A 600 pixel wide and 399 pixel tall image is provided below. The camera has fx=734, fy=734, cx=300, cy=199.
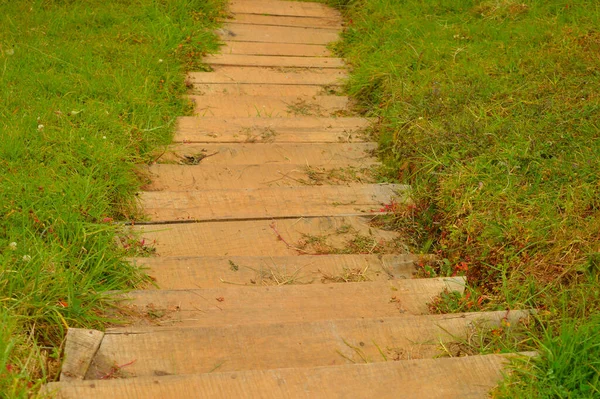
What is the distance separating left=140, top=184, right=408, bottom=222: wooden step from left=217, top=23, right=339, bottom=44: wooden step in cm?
250

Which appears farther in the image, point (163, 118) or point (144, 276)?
point (163, 118)

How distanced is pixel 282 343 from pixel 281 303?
0.35 meters

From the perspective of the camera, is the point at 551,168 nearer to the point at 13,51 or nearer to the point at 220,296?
the point at 220,296

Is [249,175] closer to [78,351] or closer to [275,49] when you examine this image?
[78,351]

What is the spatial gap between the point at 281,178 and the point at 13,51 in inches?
77.9

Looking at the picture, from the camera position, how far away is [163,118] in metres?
4.59

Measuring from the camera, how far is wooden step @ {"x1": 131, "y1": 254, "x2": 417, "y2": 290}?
316 centimetres

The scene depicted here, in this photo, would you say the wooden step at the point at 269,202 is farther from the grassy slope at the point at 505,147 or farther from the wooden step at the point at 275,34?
the wooden step at the point at 275,34

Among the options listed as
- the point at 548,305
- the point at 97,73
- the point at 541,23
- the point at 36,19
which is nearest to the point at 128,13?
the point at 36,19

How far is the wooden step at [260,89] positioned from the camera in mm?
5203

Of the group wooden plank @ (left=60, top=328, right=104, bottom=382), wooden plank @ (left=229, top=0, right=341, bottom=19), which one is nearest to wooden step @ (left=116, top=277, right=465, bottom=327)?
wooden plank @ (left=60, top=328, right=104, bottom=382)

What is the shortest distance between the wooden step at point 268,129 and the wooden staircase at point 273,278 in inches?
0.5

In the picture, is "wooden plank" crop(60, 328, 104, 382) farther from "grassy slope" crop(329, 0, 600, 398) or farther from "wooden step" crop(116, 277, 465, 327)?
"grassy slope" crop(329, 0, 600, 398)

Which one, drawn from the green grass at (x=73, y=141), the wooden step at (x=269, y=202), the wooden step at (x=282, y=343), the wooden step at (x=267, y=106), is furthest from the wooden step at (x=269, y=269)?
the wooden step at (x=267, y=106)
